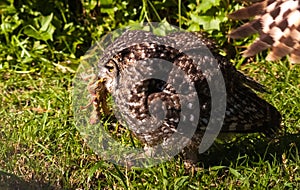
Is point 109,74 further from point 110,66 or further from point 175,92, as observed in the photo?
point 175,92

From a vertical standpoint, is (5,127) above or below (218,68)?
below

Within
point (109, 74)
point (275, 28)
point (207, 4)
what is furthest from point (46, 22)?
point (275, 28)

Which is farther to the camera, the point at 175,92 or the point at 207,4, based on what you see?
the point at 207,4

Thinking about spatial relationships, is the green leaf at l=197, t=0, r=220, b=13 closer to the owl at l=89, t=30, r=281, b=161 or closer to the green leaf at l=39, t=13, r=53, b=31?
the green leaf at l=39, t=13, r=53, b=31

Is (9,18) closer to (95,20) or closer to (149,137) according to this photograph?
(95,20)

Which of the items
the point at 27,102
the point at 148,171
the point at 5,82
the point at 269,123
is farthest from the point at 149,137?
A: the point at 5,82

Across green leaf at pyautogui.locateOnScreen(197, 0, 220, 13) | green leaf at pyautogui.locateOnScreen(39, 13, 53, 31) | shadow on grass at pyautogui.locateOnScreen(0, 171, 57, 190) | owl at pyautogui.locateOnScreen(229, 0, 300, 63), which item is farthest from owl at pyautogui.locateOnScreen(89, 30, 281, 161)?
green leaf at pyautogui.locateOnScreen(39, 13, 53, 31)
